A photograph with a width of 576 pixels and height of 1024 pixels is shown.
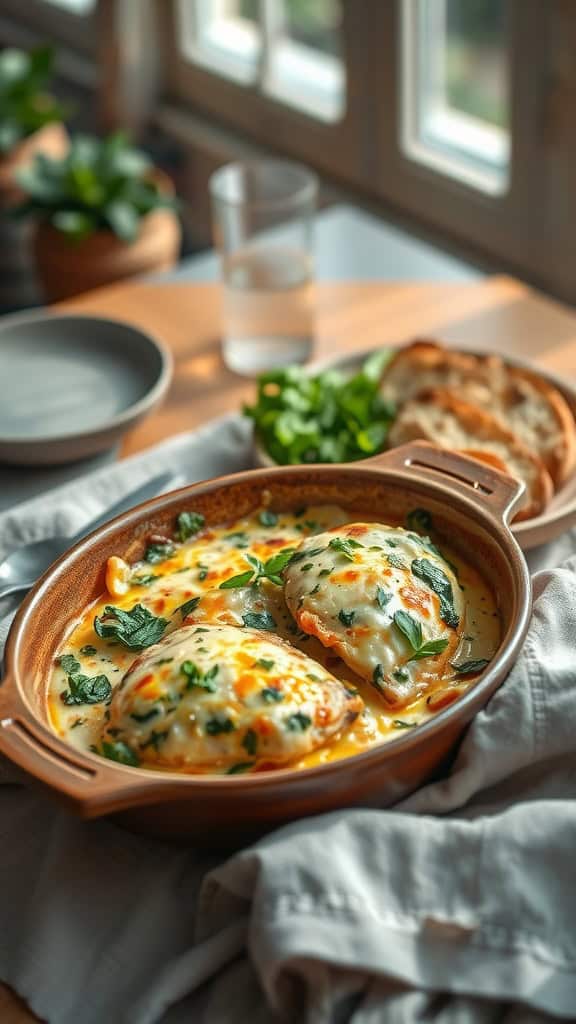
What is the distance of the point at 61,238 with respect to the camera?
11.0 feet

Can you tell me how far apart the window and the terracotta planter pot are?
0.63m

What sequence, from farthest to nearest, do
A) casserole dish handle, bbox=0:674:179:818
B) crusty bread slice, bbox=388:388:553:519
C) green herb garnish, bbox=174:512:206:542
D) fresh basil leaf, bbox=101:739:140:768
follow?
crusty bread slice, bbox=388:388:553:519 < green herb garnish, bbox=174:512:206:542 < fresh basil leaf, bbox=101:739:140:768 < casserole dish handle, bbox=0:674:179:818

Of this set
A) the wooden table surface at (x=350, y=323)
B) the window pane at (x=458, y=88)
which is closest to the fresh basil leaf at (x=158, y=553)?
the wooden table surface at (x=350, y=323)

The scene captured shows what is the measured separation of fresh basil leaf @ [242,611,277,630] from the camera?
1249mm

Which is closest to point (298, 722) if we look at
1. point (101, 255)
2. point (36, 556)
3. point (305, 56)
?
point (36, 556)

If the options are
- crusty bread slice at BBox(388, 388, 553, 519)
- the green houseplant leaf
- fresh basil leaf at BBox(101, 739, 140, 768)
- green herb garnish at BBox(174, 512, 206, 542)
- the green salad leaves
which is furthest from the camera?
the green houseplant leaf

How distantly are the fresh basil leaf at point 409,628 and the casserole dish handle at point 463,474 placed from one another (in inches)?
6.9

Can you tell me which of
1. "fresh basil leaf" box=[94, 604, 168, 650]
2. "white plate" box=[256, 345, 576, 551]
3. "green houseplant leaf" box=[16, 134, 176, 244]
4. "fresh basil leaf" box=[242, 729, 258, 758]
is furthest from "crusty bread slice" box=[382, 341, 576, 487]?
"green houseplant leaf" box=[16, 134, 176, 244]

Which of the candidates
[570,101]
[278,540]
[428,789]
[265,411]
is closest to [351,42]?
[570,101]

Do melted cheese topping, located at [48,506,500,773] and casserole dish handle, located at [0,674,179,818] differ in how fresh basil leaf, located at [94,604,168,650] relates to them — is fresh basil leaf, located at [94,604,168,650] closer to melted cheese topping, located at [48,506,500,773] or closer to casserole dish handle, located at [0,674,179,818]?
melted cheese topping, located at [48,506,500,773]

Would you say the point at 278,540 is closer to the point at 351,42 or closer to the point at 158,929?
the point at 158,929

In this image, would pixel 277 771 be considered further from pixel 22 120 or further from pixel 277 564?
pixel 22 120

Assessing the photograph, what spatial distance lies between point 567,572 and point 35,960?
0.66 metres

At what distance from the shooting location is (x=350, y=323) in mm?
2176
